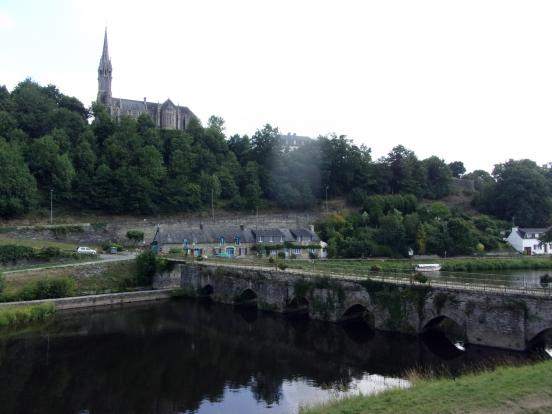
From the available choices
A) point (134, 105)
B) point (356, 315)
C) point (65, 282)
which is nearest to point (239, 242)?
point (65, 282)

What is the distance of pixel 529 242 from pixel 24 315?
57798 mm

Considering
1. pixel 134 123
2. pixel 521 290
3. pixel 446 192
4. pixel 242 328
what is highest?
pixel 134 123

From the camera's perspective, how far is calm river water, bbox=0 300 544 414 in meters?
17.9

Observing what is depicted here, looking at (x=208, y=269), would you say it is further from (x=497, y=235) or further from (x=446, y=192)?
(x=446, y=192)

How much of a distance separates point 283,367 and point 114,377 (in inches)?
296

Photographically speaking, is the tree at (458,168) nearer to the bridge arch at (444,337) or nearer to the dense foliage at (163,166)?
the dense foliage at (163,166)

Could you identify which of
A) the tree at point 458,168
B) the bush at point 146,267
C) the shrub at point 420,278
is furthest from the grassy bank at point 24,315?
the tree at point 458,168

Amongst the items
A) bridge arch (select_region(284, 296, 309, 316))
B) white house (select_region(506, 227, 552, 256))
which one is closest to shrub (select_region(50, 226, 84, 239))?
bridge arch (select_region(284, 296, 309, 316))

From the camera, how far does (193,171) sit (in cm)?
6931

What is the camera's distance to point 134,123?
233 ft

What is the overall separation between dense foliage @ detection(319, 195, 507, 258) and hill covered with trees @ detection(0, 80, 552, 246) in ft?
2.33

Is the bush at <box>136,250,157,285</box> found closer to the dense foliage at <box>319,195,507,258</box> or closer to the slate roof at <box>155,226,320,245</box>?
the slate roof at <box>155,226,320,245</box>

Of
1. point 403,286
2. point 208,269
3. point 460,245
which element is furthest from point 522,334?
point 460,245

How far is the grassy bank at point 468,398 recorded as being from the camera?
12375mm
